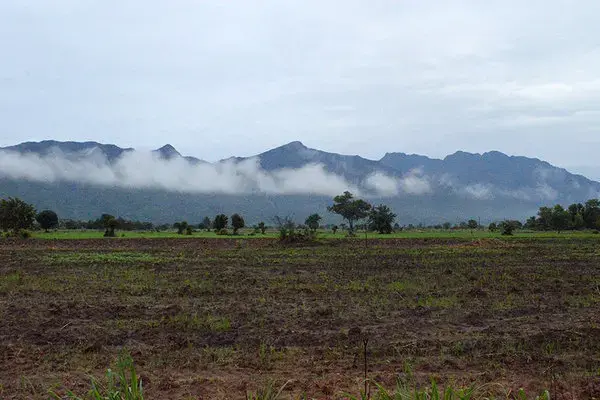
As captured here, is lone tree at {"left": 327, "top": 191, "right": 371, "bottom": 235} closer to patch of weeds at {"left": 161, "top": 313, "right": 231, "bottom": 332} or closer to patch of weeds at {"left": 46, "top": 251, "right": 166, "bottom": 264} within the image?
patch of weeds at {"left": 46, "top": 251, "right": 166, "bottom": 264}

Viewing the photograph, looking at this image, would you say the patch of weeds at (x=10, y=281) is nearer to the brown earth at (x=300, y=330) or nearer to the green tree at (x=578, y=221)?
the brown earth at (x=300, y=330)

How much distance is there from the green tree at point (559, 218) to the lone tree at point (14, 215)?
218 ft

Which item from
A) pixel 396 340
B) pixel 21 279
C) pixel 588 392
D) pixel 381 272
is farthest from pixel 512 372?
pixel 21 279

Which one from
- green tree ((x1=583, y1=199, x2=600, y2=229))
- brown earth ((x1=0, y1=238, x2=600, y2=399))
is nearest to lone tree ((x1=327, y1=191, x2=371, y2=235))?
green tree ((x1=583, y1=199, x2=600, y2=229))

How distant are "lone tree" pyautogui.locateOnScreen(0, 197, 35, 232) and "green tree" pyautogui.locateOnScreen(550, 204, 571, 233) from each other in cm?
6637

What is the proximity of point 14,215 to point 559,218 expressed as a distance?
67648 millimetres

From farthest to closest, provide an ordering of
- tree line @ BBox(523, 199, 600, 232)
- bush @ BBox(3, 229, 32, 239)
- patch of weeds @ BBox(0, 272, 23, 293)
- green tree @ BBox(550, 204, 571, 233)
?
tree line @ BBox(523, 199, 600, 232)
green tree @ BBox(550, 204, 571, 233)
bush @ BBox(3, 229, 32, 239)
patch of weeds @ BBox(0, 272, 23, 293)

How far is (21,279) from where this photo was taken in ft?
59.5

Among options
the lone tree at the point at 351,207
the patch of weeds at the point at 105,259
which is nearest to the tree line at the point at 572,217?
the lone tree at the point at 351,207

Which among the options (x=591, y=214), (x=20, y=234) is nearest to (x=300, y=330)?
(x=20, y=234)

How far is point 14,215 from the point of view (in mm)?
55375

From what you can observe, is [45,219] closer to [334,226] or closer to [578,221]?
[334,226]

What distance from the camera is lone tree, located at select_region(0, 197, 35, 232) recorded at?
55375 mm

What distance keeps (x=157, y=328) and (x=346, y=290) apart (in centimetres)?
653
